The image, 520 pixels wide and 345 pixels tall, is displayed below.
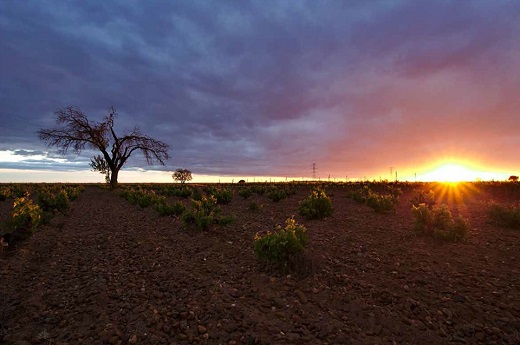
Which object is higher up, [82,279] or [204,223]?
[204,223]

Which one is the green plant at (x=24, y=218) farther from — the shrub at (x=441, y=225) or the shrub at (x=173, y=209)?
the shrub at (x=441, y=225)

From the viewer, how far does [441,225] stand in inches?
362

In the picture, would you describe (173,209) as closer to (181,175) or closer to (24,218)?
(24,218)

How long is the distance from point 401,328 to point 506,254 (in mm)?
4974

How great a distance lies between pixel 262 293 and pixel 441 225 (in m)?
6.27

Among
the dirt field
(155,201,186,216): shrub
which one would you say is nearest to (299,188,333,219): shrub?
the dirt field

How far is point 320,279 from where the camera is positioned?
6.40 metres

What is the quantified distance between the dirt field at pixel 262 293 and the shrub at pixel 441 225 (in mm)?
324

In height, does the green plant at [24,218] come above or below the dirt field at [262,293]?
above

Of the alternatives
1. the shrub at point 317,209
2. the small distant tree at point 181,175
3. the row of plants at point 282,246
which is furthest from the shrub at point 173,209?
the small distant tree at point 181,175

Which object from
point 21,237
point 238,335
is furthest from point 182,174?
point 238,335

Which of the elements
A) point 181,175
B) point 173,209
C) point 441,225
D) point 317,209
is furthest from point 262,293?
point 181,175

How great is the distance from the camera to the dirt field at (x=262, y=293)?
4570 millimetres

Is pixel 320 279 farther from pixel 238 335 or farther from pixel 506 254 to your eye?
pixel 506 254
